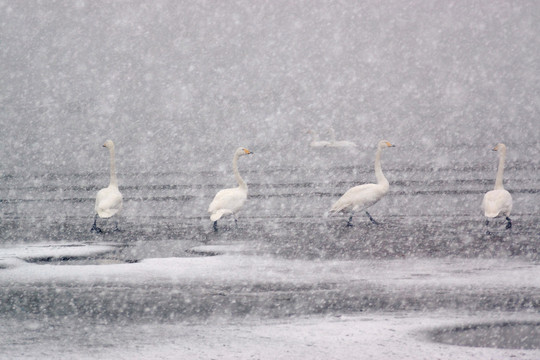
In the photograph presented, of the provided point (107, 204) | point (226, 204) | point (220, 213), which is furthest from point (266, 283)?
point (107, 204)

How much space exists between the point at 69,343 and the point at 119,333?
396mm

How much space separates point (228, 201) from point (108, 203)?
201 centimetres

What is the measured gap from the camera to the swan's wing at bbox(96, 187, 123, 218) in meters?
13.1

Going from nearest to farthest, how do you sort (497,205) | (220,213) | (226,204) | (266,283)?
(266,283), (497,205), (220,213), (226,204)

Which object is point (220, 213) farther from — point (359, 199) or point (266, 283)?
point (266, 283)

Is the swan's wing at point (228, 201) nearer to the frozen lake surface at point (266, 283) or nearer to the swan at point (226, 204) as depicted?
the swan at point (226, 204)

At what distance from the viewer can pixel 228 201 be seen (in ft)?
43.0

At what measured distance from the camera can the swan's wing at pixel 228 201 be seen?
13023 millimetres

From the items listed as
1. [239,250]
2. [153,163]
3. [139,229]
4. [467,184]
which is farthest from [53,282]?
[153,163]

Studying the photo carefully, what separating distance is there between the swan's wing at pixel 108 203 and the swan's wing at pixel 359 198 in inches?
147

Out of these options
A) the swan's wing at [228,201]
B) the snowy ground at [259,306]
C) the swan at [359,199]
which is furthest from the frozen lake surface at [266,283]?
the swan's wing at [228,201]

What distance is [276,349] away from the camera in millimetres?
5168

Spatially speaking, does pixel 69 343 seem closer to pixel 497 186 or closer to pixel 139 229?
pixel 139 229

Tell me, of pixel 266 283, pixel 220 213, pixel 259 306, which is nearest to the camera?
pixel 259 306
